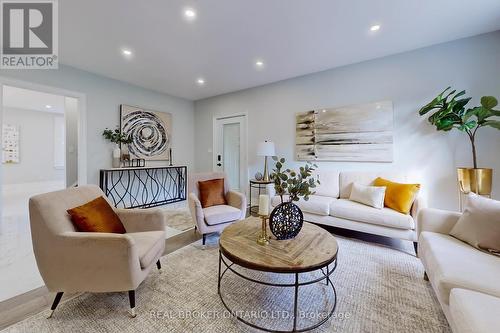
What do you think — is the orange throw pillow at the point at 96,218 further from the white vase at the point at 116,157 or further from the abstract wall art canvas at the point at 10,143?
the abstract wall art canvas at the point at 10,143

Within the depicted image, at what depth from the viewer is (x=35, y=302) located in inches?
61.1

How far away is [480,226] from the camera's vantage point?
1507 millimetres

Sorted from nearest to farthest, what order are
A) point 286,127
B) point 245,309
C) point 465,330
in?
point 465,330, point 245,309, point 286,127

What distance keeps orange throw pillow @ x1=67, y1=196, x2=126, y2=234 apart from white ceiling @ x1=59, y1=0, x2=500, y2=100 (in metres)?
1.98

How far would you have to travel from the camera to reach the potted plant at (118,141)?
3.99m

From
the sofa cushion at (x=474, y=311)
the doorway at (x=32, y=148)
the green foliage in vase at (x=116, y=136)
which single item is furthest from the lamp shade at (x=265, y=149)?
the doorway at (x=32, y=148)

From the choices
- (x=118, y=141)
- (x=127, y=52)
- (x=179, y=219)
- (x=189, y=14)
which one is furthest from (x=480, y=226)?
(x=118, y=141)

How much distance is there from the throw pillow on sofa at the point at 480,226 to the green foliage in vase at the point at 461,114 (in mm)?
1191

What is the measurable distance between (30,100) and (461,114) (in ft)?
29.1

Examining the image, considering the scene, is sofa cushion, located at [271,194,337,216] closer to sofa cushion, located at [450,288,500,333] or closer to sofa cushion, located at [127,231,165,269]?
sofa cushion, located at [450,288,500,333]

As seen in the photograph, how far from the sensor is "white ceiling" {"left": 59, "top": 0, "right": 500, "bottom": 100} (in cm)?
209

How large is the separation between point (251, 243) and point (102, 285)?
3.39 ft

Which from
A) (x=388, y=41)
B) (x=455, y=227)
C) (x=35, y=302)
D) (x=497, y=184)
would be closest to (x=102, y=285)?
(x=35, y=302)

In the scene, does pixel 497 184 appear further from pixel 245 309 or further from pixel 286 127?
pixel 245 309
